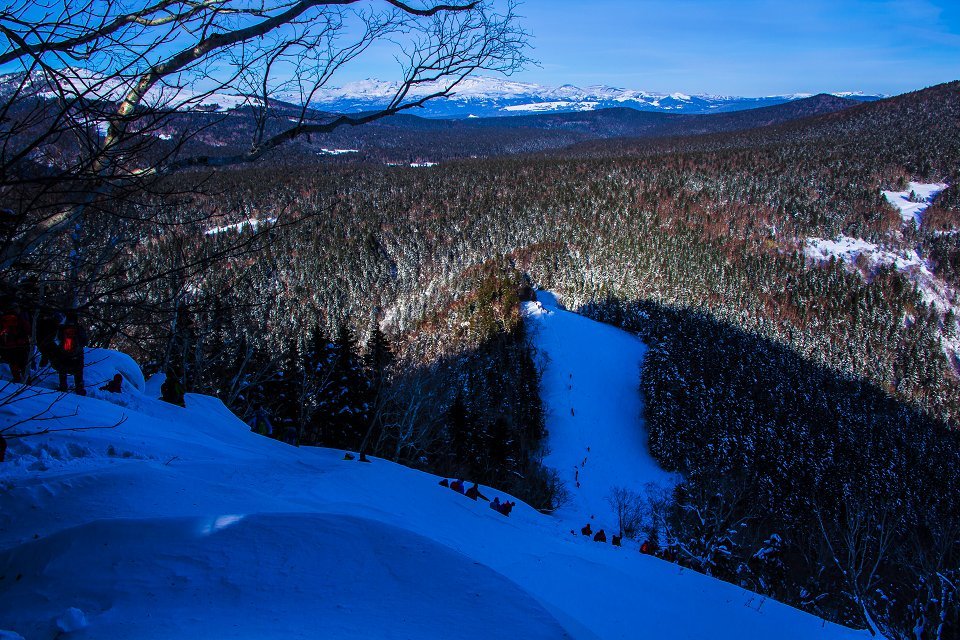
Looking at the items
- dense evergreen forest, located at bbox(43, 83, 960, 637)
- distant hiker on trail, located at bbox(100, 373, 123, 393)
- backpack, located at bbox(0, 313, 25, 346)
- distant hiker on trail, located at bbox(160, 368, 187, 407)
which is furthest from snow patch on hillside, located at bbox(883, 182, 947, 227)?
backpack, located at bbox(0, 313, 25, 346)

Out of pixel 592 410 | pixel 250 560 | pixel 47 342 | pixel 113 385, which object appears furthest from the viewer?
pixel 592 410

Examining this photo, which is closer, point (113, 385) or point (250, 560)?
point (250, 560)

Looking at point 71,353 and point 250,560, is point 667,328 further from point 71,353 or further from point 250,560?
point 250,560

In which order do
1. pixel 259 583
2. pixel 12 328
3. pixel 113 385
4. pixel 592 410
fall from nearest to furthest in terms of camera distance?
pixel 259 583
pixel 12 328
pixel 113 385
pixel 592 410

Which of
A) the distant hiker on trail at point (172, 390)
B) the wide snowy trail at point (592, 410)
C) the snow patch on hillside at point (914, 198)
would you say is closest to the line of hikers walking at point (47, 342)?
the distant hiker on trail at point (172, 390)

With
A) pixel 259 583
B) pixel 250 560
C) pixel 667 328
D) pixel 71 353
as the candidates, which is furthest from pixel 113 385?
pixel 667 328

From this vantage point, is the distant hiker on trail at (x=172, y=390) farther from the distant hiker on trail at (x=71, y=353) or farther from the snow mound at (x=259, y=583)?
the snow mound at (x=259, y=583)

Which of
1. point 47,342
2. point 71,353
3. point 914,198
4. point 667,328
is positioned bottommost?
point 667,328

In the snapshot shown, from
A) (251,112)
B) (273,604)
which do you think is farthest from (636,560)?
(251,112)
